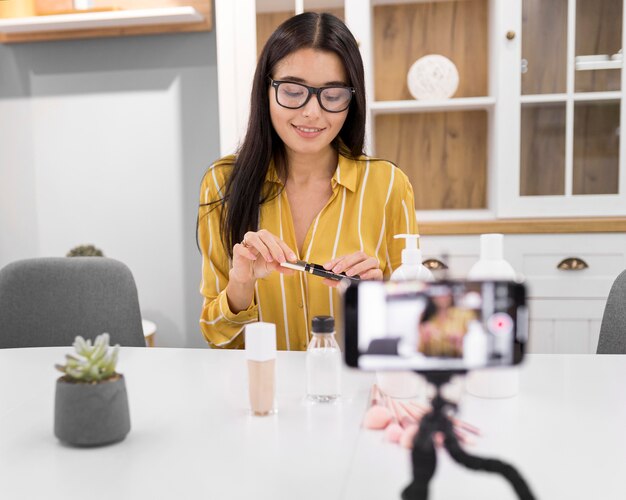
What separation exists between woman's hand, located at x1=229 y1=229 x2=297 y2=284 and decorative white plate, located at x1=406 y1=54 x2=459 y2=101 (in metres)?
1.52

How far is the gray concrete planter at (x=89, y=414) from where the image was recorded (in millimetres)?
806

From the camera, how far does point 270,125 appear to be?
1540mm

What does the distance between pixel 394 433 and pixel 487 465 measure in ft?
0.99

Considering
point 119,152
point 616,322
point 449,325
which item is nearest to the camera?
point 449,325

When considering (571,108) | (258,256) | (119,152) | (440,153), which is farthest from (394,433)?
(119,152)

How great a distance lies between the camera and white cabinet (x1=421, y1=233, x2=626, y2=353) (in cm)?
236

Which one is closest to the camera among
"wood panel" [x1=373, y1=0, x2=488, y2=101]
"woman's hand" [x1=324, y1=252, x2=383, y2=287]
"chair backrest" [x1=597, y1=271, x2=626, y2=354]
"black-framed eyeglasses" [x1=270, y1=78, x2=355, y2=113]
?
"woman's hand" [x1=324, y1=252, x2=383, y2=287]

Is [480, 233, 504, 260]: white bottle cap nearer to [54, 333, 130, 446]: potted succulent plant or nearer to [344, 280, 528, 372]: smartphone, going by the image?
→ [344, 280, 528, 372]: smartphone

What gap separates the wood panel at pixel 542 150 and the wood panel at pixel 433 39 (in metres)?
0.32

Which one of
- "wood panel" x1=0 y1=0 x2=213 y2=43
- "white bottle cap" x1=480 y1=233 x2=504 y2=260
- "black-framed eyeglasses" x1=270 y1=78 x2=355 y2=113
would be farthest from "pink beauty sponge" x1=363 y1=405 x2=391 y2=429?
"wood panel" x1=0 y1=0 x2=213 y2=43

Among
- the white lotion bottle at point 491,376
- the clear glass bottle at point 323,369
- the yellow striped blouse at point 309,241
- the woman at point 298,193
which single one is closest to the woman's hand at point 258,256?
the woman at point 298,193

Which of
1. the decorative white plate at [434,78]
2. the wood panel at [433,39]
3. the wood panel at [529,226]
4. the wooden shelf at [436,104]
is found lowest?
the wood panel at [529,226]

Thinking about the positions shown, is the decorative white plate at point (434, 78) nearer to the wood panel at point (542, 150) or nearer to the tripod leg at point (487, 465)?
the wood panel at point (542, 150)

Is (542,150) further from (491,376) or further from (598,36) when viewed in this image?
(491,376)
